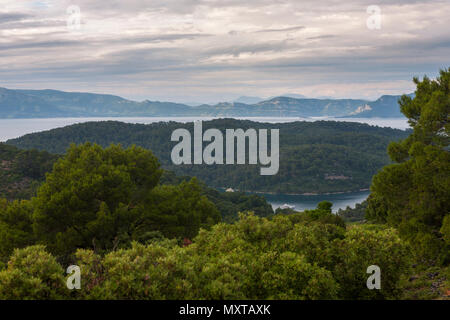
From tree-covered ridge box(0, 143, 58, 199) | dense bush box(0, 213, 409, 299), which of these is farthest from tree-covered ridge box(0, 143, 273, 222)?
dense bush box(0, 213, 409, 299)

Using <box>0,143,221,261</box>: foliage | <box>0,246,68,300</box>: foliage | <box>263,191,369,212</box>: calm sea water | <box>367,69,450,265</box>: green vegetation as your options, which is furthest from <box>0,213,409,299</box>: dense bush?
<box>263,191,369,212</box>: calm sea water

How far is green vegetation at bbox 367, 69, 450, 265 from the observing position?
15.3 meters

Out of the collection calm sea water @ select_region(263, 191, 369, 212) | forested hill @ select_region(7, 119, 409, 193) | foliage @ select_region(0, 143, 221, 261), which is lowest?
calm sea water @ select_region(263, 191, 369, 212)

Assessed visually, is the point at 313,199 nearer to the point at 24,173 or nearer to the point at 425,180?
the point at 24,173

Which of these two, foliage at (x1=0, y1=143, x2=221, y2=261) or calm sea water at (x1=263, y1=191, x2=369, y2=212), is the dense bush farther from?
calm sea water at (x1=263, y1=191, x2=369, y2=212)

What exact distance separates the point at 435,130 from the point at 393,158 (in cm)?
263

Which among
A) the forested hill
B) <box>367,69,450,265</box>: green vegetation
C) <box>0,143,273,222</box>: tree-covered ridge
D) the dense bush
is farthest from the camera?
the forested hill

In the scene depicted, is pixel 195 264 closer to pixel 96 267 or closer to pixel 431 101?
pixel 96 267

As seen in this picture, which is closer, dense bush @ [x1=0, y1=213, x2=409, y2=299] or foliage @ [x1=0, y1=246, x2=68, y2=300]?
foliage @ [x1=0, y1=246, x2=68, y2=300]

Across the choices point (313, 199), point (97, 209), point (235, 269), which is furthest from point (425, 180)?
point (313, 199)

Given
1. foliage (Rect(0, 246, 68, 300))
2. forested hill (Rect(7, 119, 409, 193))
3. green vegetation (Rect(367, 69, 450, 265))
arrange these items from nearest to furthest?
1. foliage (Rect(0, 246, 68, 300))
2. green vegetation (Rect(367, 69, 450, 265))
3. forested hill (Rect(7, 119, 409, 193))

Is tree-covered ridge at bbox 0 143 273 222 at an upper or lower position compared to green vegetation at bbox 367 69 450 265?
lower

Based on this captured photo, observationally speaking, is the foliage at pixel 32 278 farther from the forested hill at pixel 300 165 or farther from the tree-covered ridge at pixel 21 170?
the forested hill at pixel 300 165

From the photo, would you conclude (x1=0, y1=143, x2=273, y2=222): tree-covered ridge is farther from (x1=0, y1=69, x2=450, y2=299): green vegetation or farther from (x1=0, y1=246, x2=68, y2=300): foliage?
(x1=0, y1=246, x2=68, y2=300): foliage
